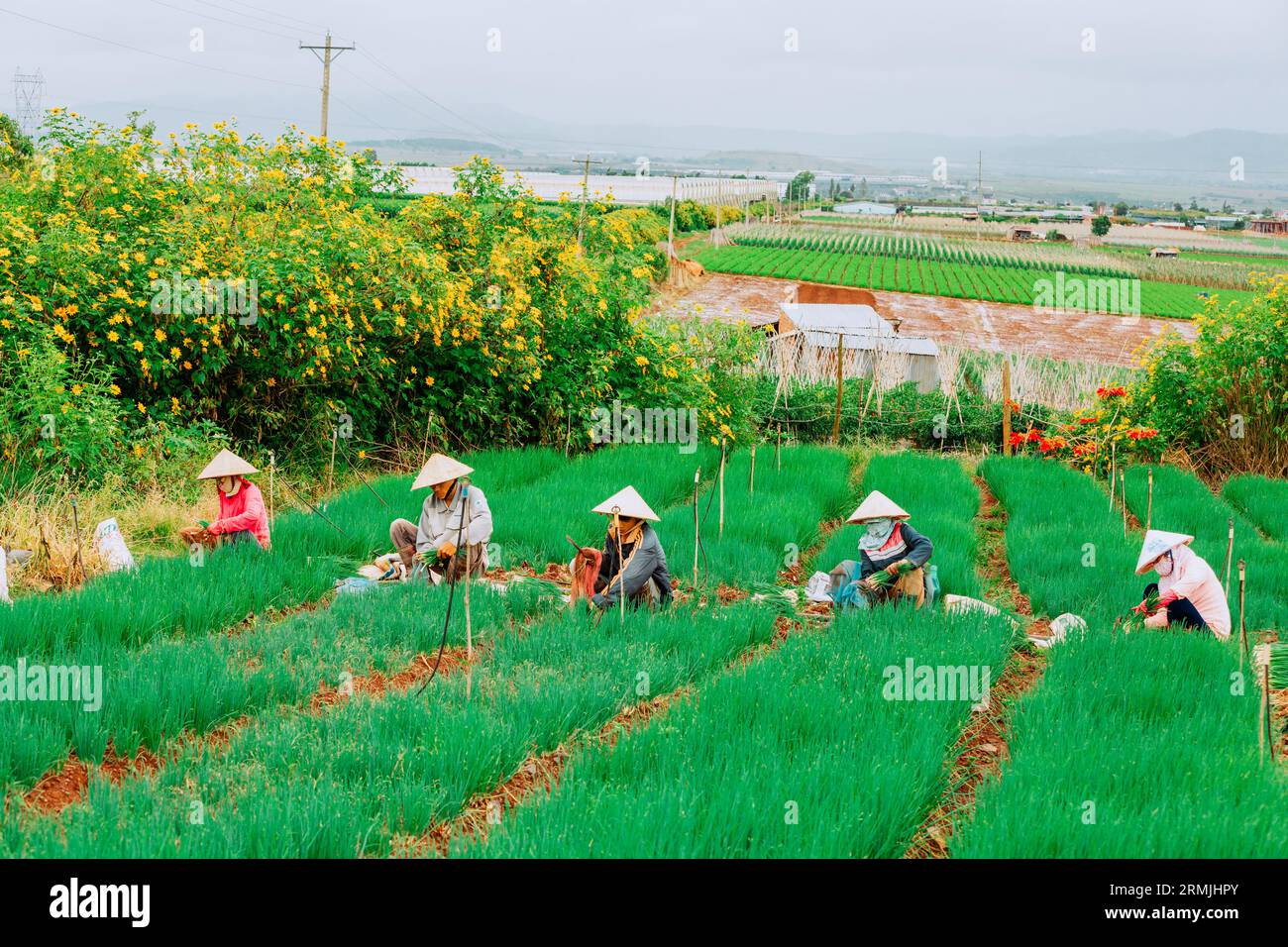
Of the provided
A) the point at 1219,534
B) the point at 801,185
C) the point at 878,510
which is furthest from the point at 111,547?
the point at 801,185

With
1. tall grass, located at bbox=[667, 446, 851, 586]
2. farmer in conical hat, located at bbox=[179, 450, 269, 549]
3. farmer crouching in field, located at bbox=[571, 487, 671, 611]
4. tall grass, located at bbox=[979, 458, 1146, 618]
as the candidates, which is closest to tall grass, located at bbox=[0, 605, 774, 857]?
farmer crouching in field, located at bbox=[571, 487, 671, 611]

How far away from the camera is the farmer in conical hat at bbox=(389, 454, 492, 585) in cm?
729

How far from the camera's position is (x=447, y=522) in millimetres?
7488

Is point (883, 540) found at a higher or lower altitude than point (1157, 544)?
lower

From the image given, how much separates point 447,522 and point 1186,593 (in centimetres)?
469

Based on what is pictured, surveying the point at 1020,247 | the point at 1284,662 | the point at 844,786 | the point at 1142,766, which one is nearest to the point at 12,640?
the point at 844,786

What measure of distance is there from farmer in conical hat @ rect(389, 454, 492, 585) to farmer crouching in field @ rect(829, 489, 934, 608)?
2453 millimetres

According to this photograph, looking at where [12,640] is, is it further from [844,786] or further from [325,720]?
[844,786]

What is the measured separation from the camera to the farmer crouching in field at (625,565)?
6.63m

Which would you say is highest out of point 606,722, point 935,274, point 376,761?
point 935,274

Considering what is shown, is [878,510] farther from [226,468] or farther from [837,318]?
[837,318]

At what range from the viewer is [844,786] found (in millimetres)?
4027

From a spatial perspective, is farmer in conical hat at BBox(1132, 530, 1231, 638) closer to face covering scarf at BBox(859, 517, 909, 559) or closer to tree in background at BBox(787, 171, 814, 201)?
face covering scarf at BBox(859, 517, 909, 559)
